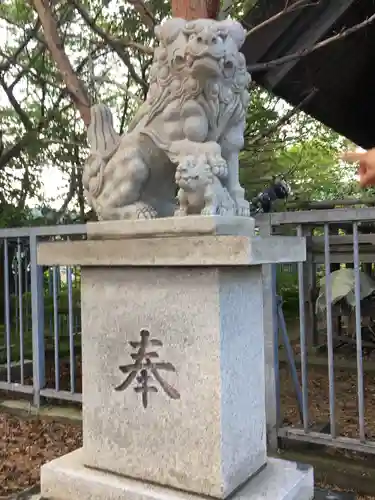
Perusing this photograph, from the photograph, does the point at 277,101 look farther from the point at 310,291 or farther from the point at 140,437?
the point at 140,437

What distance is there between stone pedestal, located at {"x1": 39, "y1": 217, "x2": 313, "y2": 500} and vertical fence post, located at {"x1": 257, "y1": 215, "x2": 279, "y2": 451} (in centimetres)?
74

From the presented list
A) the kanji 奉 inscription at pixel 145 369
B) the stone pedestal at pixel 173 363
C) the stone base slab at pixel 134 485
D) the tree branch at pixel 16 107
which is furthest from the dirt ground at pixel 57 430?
the tree branch at pixel 16 107

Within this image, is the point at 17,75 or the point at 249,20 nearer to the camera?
the point at 249,20

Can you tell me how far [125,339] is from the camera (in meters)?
2.31

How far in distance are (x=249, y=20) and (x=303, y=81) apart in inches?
35.9

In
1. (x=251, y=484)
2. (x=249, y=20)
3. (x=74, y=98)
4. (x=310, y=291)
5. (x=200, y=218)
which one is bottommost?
(x=251, y=484)

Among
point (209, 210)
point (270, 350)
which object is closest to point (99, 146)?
point (209, 210)

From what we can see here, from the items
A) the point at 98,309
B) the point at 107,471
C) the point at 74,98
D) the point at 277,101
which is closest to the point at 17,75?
the point at 74,98

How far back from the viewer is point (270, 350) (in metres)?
3.17

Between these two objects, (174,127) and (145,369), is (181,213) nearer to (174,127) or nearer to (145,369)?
(174,127)

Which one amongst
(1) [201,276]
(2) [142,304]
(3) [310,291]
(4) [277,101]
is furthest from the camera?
(4) [277,101]

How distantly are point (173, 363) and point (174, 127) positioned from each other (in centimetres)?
102

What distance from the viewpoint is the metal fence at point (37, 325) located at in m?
4.02

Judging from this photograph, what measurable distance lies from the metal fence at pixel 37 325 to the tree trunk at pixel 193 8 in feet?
5.45
